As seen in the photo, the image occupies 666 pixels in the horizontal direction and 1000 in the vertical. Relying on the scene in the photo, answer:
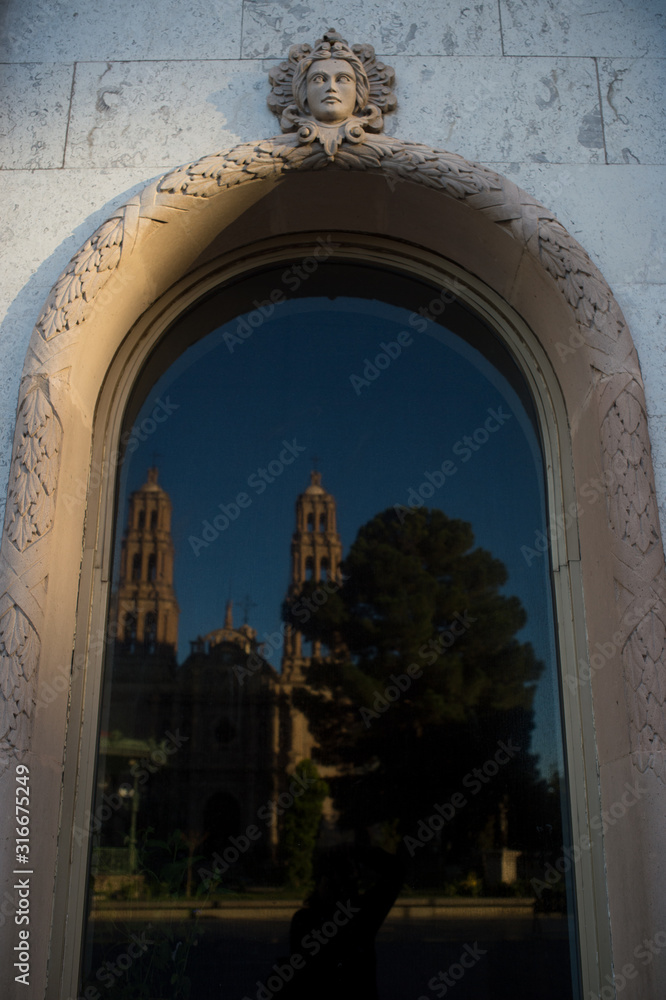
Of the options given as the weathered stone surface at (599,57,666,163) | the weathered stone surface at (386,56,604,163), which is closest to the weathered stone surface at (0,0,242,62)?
the weathered stone surface at (386,56,604,163)

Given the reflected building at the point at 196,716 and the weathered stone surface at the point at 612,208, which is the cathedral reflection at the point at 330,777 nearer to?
the reflected building at the point at 196,716

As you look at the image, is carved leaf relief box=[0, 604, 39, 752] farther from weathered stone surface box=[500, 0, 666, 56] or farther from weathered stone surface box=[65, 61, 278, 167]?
weathered stone surface box=[500, 0, 666, 56]

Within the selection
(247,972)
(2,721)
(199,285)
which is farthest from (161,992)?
(199,285)

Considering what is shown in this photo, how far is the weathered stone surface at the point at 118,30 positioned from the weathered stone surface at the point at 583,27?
5.17 feet

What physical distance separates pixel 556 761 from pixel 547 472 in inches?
56.9

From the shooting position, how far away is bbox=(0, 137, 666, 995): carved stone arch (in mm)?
3709

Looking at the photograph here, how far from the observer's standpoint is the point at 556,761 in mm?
4141

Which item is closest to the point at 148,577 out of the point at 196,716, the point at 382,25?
the point at 196,716

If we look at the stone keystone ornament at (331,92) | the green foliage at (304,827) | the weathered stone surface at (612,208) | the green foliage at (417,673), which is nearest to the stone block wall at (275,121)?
the weathered stone surface at (612,208)

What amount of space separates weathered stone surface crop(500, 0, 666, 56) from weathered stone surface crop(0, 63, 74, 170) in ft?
8.18

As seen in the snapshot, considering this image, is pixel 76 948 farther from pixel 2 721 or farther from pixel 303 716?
pixel 303 716

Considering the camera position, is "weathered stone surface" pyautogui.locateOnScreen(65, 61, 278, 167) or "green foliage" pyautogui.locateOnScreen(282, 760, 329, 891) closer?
"green foliage" pyautogui.locateOnScreen(282, 760, 329, 891)

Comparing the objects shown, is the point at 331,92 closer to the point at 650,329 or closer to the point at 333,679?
the point at 650,329

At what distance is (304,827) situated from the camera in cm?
409
